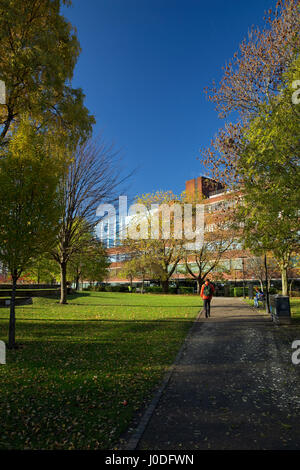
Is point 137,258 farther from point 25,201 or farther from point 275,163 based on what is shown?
point 25,201

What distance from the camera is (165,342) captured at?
29.5 feet

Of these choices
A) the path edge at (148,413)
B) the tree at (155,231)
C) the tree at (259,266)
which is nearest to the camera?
the path edge at (148,413)

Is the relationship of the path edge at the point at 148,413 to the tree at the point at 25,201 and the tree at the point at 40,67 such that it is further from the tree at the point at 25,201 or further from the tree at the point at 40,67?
the tree at the point at 40,67

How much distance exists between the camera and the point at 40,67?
993cm

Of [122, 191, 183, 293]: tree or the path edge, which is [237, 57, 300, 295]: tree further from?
[122, 191, 183, 293]: tree

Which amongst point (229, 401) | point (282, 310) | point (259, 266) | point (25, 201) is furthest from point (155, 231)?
point (229, 401)

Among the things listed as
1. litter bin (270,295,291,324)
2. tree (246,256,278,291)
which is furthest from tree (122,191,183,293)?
litter bin (270,295,291,324)

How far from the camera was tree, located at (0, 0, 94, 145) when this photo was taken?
31.2ft

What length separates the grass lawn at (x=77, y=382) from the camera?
3.65m

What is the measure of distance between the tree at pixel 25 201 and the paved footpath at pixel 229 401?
4.86 meters

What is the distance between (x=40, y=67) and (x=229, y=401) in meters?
10.9

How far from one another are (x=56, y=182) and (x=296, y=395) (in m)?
7.29

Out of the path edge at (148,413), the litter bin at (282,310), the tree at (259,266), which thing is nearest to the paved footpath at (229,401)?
the path edge at (148,413)
